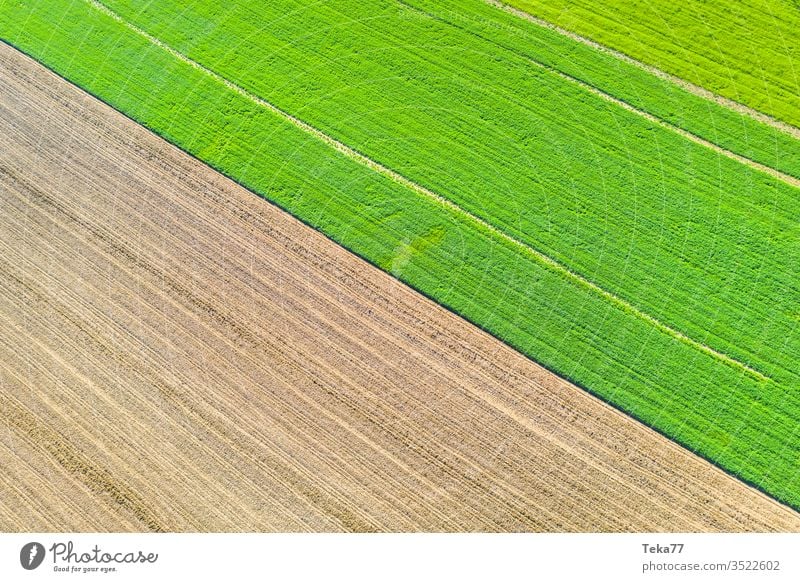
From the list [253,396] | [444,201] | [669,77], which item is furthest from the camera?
[669,77]

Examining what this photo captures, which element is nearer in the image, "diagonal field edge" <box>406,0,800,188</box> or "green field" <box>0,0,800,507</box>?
"green field" <box>0,0,800,507</box>

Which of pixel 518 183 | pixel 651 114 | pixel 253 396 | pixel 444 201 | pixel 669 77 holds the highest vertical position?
pixel 669 77

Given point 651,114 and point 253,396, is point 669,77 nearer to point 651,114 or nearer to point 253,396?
point 651,114

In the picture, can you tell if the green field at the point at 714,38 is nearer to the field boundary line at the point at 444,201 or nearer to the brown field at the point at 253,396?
the field boundary line at the point at 444,201

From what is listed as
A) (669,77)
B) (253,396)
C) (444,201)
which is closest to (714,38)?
(669,77)

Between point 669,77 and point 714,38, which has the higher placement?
point 714,38

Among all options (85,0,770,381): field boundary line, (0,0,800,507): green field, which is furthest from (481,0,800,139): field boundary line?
(85,0,770,381): field boundary line

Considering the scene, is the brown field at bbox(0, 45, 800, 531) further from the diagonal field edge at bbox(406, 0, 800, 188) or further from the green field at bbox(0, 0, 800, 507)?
the diagonal field edge at bbox(406, 0, 800, 188)
